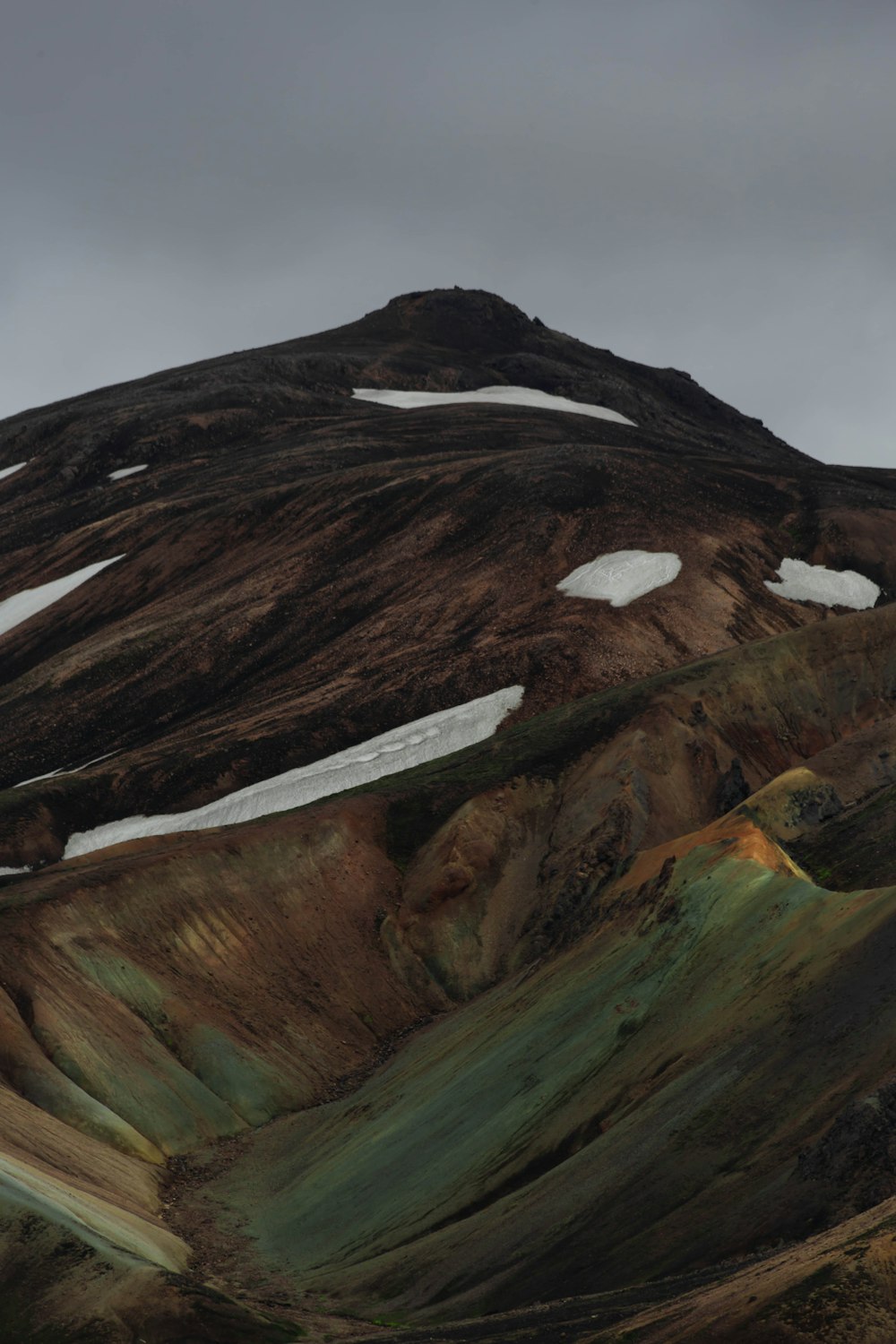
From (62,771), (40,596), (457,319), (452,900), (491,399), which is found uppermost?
(457,319)

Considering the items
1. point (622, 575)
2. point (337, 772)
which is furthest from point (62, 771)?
point (622, 575)

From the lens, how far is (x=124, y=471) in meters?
104

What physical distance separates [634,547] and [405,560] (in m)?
10.7

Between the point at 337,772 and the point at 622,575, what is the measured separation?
16.8 meters

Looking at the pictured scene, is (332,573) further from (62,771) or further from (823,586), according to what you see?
(823,586)

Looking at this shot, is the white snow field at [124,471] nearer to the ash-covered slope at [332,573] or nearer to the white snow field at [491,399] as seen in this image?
the ash-covered slope at [332,573]

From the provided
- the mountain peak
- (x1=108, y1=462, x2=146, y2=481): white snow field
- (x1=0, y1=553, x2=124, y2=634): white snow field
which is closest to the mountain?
(x1=0, y1=553, x2=124, y2=634): white snow field

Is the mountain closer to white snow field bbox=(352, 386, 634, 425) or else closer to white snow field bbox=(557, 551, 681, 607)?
white snow field bbox=(557, 551, 681, 607)

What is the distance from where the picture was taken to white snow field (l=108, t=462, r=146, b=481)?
10356 centimetres

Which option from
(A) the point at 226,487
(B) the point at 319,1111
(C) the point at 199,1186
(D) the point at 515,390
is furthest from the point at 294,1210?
(D) the point at 515,390

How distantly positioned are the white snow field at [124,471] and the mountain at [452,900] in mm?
7715

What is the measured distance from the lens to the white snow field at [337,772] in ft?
174

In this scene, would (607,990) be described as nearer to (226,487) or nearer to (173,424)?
(226,487)

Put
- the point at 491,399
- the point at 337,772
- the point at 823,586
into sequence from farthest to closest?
the point at 491,399
the point at 823,586
the point at 337,772
